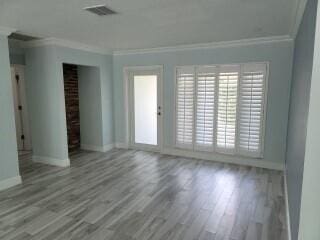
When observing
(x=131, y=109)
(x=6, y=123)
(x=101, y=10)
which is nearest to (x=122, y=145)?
(x=131, y=109)

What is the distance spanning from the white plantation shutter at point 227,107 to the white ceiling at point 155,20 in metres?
0.68

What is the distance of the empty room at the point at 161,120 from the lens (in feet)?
8.44

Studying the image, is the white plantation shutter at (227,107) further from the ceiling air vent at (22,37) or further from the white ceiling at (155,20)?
the ceiling air vent at (22,37)

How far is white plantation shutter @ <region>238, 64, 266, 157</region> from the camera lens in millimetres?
4461

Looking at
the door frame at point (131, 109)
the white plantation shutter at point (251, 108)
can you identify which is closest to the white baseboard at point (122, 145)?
the door frame at point (131, 109)

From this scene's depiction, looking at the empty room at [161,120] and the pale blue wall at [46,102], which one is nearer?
the empty room at [161,120]

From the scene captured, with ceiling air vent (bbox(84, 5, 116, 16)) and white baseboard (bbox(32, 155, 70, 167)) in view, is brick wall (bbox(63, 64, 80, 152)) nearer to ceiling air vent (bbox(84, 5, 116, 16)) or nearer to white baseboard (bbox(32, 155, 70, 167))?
white baseboard (bbox(32, 155, 70, 167))

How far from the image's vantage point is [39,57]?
454 cm

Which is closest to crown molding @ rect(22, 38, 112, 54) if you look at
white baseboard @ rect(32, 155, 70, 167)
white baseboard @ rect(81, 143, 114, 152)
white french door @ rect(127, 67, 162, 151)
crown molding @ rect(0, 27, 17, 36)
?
crown molding @ rect(0, 27, 17, 36)

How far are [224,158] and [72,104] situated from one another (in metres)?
4.01

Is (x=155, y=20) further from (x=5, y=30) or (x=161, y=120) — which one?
(x=161, y=120)

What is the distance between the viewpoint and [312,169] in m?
1.60

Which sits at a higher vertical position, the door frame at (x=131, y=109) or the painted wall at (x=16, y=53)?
the painted wall at (x=16, y=53)

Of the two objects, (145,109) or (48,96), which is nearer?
(48,96)
